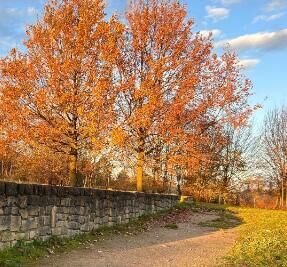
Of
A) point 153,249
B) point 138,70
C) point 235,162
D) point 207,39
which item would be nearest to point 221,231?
point 153,249

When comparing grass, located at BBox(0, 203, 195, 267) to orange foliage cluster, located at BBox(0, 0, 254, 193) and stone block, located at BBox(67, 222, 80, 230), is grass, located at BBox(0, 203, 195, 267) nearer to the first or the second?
stone block, located at BBox(67, 222, 80, 230)

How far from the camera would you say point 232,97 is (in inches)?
771

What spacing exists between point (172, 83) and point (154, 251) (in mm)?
10583

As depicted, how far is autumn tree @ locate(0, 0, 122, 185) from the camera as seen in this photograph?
46.6 feet

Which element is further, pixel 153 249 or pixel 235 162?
pixel 235 162

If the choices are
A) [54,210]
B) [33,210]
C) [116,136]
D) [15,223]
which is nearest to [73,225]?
[54,210]

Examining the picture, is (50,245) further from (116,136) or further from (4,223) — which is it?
(116,136)

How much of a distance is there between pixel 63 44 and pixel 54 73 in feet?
3.97

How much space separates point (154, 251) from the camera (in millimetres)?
9633

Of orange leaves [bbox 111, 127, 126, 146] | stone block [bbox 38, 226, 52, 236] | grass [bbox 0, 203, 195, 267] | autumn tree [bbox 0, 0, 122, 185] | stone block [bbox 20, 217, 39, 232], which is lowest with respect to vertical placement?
grass [bbox 0, 203, 195, 267]

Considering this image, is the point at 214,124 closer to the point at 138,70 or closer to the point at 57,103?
the point at 138,70

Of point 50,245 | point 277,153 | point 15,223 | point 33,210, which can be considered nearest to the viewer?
point 15,223

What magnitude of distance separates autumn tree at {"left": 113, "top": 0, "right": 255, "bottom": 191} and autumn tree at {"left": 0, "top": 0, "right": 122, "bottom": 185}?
295cm

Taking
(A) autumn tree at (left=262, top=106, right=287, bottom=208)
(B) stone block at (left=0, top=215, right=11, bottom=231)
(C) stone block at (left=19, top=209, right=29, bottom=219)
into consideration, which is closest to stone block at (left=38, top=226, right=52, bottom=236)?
(C) stone block at (left=19, top=209, right=29, bottom=219)
